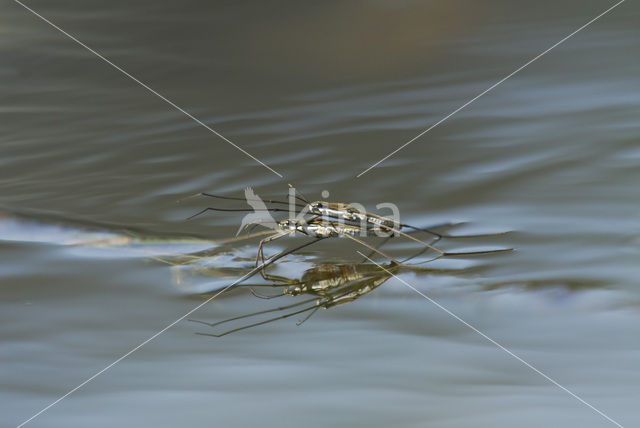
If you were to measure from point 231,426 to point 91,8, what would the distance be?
2630 mm

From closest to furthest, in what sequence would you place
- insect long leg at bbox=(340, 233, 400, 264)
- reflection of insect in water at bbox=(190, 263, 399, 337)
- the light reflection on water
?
the light reflection on water < reflection of insect in water at bbox=(190, 263, 399, 337) < insect long leg at bbox=(340, 233, 400, 264)

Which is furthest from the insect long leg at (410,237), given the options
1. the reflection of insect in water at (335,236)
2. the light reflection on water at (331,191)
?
the light reflection on water at (331,191)

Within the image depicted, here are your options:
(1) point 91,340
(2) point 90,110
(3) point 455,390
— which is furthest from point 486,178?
(2) point 90,110

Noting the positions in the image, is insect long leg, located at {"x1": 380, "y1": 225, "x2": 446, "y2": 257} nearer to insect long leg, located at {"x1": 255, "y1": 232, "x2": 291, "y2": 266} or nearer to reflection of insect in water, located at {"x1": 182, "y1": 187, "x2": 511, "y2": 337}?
reflection of insect in water, located at {"x1": 182, "y1": 187, "x2": 511, "y2": 337}

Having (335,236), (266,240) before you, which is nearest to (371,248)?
(335,236)

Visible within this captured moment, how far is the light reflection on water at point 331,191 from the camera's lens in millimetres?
957

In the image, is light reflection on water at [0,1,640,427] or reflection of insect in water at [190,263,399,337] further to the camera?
reflection of insect in water at [190,263,399,337]

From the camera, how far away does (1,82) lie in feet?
8.80

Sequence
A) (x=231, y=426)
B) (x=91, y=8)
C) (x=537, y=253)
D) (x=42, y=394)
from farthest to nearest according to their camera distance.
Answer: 1. (x=91, y=8)
2. (x=537, y=253)
3. (x=42, y=394)
4. (x=231, y=426)

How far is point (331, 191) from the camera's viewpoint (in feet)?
5.66

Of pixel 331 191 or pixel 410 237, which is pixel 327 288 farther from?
pixel 331 191

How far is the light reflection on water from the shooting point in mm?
957

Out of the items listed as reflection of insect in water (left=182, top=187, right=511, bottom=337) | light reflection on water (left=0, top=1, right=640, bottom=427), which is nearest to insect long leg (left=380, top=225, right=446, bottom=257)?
reflection of insect in water (left=182, top=187, right=511, bottom=337)

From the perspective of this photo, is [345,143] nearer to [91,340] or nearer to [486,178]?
[486,178]
